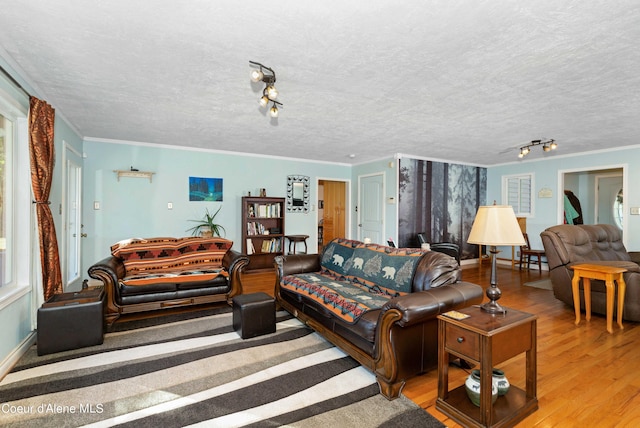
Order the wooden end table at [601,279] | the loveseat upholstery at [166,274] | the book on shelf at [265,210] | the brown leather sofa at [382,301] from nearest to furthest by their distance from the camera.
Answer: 1. the brown leather sofa at [382,301]
2. the wooden end table at [601,279]
3. the loveseat upholstery at [166,274]
4. the book on shelf at [265,210]

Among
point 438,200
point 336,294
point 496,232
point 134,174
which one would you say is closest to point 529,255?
point 438,200

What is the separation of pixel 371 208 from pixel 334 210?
2021mm

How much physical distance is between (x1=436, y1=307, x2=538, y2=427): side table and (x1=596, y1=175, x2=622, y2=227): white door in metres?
7.76

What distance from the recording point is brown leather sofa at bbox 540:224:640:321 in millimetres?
3349

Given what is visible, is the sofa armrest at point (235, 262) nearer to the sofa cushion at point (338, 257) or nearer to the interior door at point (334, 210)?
the sofa cushion at point (338, 257)

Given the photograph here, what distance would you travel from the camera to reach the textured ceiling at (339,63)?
5.85ft

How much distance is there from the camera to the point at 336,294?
266 centimetres

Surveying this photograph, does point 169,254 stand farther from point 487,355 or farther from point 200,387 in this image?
point 487,355

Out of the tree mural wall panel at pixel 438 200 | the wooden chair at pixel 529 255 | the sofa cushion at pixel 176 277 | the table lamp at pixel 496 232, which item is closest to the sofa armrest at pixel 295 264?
the sofa cushion at pixel 176 277

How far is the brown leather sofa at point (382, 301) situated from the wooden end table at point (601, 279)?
188 cm

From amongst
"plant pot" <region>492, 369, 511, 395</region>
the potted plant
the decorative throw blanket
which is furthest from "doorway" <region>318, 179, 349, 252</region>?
"plant pot" <region>492, 369, 511, 395</region>

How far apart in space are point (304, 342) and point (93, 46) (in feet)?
9.61

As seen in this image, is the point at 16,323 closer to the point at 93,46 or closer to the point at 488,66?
the point at 93,46

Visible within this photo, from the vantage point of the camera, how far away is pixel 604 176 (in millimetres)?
7277
